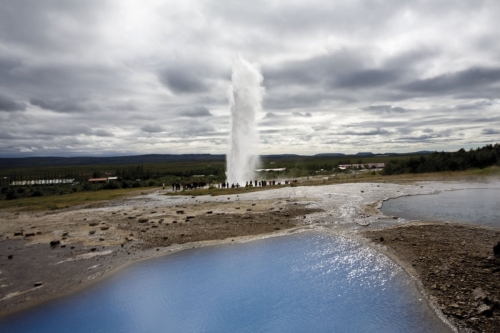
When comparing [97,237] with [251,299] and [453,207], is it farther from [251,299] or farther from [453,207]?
[453,207]

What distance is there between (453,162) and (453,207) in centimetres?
3476

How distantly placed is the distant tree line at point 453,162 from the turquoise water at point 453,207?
24498 mm

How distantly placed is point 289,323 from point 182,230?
33.3 feet

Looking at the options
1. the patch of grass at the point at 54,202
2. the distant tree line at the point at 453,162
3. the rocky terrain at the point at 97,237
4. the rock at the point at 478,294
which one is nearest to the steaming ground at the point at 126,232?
the rocky terrain at the point at 97,237

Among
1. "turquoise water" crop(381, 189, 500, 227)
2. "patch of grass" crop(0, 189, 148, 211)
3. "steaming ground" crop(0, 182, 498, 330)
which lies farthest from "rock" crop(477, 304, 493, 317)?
"patch of grass" crop(0, 189, 148, 211)

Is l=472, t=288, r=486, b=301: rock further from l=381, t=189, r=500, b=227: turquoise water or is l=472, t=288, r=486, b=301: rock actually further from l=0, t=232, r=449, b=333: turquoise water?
l=381, t=189, r=500, b=227: turquoise water

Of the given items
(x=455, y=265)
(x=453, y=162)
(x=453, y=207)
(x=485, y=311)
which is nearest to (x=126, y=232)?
(x=455, y=265)

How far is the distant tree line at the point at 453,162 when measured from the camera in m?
47.5

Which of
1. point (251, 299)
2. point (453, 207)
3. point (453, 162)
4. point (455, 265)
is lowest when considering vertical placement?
point (251, 299)

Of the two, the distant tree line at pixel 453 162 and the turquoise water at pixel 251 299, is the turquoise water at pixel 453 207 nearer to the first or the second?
the turquoise water at pixel 251 299

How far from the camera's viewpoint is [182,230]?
56.0 feet

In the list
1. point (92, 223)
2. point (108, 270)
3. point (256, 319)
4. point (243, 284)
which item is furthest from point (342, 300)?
point (92, 223)

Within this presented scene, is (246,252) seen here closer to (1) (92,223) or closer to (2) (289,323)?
(2) (289,323)

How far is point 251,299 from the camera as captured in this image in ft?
30.3
